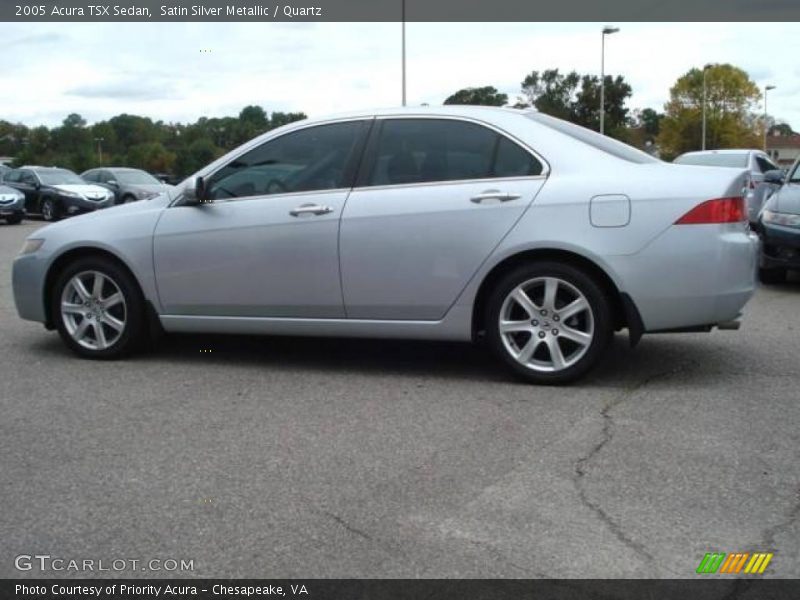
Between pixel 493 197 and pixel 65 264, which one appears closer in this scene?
pixel 493 197

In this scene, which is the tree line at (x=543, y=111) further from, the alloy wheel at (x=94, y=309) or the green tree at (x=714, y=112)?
the alloy wheel at (x=94, y=309)

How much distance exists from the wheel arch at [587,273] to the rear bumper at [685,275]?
57mm

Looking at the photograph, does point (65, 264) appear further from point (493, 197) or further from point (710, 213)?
point (710, 213)

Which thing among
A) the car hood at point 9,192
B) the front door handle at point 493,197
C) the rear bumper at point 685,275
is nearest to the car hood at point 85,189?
the car hood at point 9,192

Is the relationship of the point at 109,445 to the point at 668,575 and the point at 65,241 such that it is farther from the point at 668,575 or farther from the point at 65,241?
the point at 668,575

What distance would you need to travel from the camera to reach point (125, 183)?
25.3m

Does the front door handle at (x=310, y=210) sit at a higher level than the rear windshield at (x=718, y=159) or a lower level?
lower

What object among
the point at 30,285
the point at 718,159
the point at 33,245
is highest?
A: the point at 718,159

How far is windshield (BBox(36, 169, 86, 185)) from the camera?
24422 mm

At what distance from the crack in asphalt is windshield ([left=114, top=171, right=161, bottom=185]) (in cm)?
2226

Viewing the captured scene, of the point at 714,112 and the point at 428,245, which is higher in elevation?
the point at 714,112

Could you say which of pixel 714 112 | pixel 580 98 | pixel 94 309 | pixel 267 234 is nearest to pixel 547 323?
pixel 267 234

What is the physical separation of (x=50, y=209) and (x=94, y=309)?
19.7 metres

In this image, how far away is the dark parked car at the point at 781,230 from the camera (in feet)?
29.2
